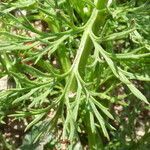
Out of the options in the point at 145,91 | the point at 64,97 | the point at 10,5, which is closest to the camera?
the point at 64,97

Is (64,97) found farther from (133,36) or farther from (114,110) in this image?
(114,110)

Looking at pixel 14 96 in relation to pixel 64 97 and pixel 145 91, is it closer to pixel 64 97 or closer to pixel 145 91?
pixel 64 97

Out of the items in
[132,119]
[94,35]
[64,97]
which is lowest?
[132,119]

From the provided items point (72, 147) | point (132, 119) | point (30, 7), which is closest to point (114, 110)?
point (132, 119)

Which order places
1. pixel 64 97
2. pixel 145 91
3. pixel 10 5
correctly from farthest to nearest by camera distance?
pixel 145 91, pixel 10 5, pixel 64 97

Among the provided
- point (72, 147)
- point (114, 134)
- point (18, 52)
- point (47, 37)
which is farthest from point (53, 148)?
point (47, 37)

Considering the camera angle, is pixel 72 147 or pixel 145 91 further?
pixel 145 91

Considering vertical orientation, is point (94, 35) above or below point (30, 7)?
below
